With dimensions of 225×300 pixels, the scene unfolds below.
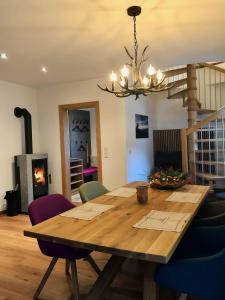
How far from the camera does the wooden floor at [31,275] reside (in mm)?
2172

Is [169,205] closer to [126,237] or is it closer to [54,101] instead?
[126,237]

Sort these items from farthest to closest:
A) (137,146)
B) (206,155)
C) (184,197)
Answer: (137,146)
(206,155)
(184,197)

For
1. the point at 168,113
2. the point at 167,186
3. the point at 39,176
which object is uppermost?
the point at 168,113

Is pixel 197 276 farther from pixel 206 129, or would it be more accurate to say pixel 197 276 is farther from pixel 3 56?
pixel 206 129

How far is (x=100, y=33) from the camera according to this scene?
2676mm

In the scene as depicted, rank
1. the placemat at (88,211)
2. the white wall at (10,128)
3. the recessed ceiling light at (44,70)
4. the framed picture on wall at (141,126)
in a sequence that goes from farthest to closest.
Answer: the framed picture on wall at (141,126) → the white wall at (10,128) → the recessed ceiling light at (44,70) → the placemat at (88,211)

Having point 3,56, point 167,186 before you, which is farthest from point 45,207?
point 3,56

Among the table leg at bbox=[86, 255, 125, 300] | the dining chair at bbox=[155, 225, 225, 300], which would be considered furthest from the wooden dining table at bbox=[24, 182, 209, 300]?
the dining chair at bbox=[155, 225, 225, 300]

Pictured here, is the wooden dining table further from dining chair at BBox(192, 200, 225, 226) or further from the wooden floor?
Answer: the wooden floor

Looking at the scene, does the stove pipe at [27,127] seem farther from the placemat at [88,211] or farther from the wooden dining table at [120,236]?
the wooden dining table at [120,236]

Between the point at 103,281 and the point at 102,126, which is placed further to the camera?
the point at 102,126

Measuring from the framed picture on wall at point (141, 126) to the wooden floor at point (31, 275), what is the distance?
3.03 metres

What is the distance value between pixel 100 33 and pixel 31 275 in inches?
103

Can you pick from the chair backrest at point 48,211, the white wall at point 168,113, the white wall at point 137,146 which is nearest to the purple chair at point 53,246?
the chair backrest at point 48,211
